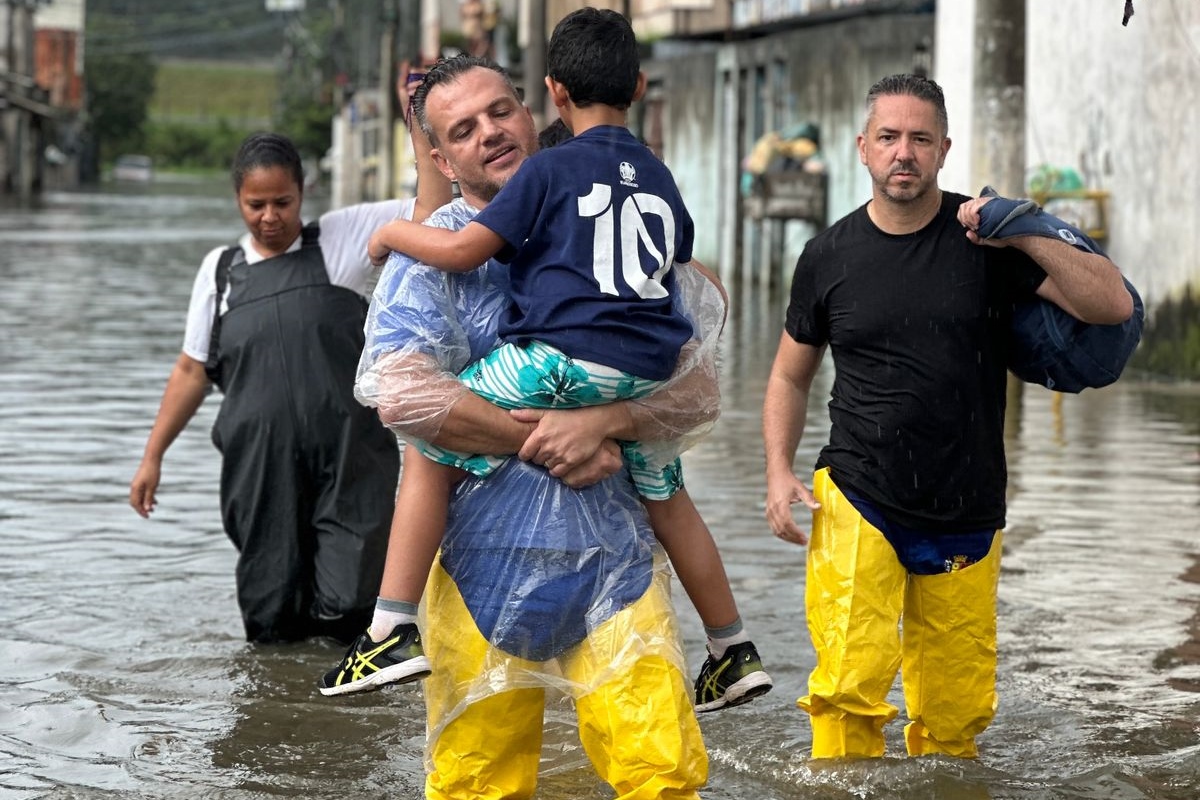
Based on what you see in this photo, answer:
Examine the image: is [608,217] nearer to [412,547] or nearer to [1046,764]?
[412,547]

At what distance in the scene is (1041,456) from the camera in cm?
1091

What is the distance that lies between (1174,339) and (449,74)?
35.9 feet

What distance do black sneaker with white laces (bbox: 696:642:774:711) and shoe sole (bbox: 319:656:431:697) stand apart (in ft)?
2.52

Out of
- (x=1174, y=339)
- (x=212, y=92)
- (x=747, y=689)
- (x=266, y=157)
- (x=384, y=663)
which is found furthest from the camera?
(x=212, y=92)

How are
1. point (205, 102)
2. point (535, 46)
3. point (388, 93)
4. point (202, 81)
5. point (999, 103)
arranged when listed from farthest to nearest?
point (202, 81), point (205, 102), point (388, 93), point (535, 46), point (999, 103)

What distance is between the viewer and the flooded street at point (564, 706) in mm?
5492

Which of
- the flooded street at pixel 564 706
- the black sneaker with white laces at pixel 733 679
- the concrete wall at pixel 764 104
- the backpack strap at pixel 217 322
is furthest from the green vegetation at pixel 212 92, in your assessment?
the black sneaker with white laces at pixel 733 679

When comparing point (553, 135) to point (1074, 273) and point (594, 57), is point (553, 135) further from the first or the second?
point (1074, 273)

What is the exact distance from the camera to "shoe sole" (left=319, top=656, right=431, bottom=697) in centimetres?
413

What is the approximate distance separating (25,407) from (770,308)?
10.3 metres

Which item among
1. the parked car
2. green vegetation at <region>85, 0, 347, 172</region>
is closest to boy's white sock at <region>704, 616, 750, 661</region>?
green vegetation at <region>85, 0, 347, 172</region>

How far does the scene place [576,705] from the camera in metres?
4.21

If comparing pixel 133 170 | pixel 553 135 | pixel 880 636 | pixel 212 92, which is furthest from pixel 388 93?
pixel 212 92

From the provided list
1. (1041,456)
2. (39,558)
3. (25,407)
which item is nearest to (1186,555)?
(1041,456)
